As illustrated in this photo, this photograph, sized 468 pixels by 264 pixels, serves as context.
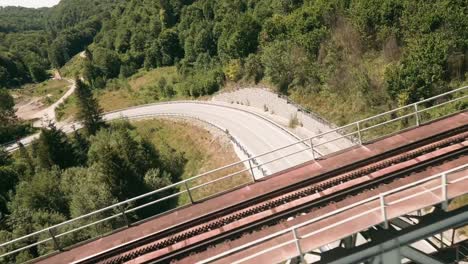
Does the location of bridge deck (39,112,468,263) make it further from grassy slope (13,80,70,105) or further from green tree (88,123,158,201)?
grassy slope (13,80,70,105)

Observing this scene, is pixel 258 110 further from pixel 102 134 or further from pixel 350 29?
pixel 102 134

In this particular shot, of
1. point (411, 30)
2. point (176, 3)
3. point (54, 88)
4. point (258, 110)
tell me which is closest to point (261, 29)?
point (258, 110)

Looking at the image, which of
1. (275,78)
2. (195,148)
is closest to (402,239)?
(195,148)

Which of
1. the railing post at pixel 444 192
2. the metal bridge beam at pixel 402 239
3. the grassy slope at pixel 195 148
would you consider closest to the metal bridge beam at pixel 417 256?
the metal bridge beam at pixel 402 239

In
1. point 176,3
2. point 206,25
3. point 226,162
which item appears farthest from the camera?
point 176,3

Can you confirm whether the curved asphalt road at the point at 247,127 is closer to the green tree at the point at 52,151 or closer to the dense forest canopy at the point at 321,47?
the dense forest canopy at the point at 321,47

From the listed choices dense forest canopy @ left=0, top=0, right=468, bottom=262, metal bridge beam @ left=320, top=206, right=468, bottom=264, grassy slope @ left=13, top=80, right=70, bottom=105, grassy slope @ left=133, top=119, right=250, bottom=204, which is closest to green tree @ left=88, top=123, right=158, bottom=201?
dense forest canopy @ left=0, top=0, right=468, bottom=262
